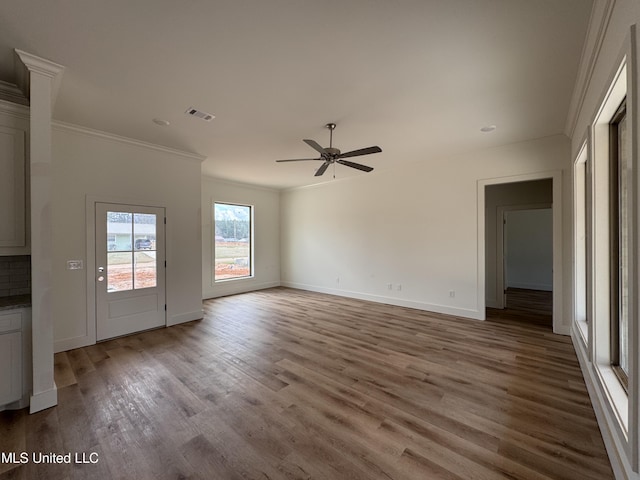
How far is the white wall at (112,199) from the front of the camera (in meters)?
3.50

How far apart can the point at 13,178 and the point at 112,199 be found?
1.40 m

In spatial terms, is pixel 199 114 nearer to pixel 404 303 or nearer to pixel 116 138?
pixel 116 138

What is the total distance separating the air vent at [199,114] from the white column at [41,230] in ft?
3.54

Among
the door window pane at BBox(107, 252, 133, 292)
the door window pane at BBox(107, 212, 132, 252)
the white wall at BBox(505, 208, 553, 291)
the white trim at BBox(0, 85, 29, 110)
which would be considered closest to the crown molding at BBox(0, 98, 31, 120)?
the white trim at BBox(0, 85, 29, 110)

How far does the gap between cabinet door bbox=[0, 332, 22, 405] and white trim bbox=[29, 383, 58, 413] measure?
17 cm

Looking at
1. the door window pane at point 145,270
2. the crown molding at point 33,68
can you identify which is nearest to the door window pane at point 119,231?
the door window pane at point 145,270

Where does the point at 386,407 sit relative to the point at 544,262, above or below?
below

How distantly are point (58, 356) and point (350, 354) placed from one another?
11.7 feet

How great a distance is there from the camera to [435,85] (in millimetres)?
2674

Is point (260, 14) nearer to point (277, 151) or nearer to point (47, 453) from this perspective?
point (277, 151)

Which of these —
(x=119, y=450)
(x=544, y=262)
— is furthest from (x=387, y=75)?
(x=544, y=262)

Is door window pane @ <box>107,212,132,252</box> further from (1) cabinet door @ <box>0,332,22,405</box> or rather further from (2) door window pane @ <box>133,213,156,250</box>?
(1) cabinet door @ <box>0,332,22,405</box>

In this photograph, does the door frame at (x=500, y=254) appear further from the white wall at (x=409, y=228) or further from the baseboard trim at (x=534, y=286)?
the baseboard trim at (x=534, y=286)

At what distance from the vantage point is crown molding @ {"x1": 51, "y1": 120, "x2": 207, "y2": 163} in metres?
3.49
